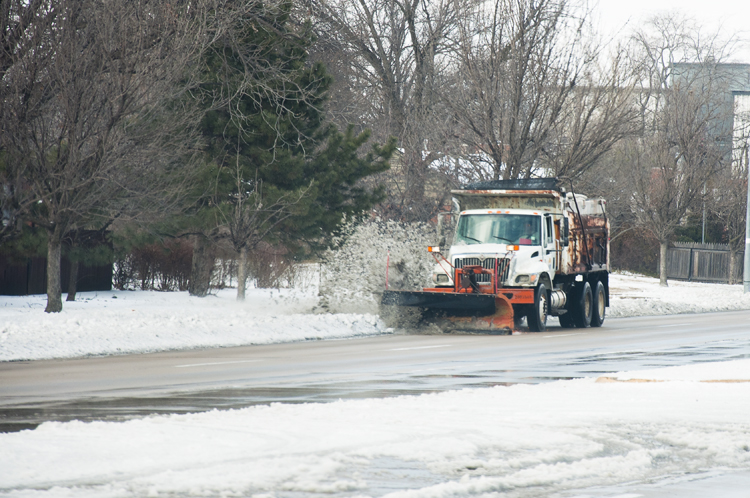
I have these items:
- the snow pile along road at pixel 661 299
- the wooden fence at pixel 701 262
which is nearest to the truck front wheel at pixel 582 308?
the snow pile along road at pixel 661 299

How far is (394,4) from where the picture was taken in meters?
40.9

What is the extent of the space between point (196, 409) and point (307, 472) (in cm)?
351

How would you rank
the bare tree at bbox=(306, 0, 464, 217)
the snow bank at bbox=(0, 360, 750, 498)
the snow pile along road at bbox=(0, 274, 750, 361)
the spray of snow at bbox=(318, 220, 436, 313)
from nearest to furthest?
the snow bank at bbox=(0, 360, 750, 498) → the snow pile along road at bbox=(0, 274, 750, 361) → the spray of snow at bbox=(318, 220, 436, 313) → the bare tree at bbox=(306, 0, 464, 217)

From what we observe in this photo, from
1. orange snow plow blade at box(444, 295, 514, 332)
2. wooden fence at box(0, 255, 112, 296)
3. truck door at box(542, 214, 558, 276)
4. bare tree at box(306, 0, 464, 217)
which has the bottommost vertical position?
orange snow plow blade at box(444, 295, 514, 332)

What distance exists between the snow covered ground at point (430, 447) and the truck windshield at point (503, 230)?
1087cm

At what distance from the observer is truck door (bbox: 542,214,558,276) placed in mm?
23047

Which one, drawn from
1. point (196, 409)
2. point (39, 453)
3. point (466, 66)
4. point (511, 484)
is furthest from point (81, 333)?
point (466, 66)

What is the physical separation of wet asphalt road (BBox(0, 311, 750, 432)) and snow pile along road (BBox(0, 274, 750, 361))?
88 centimetres

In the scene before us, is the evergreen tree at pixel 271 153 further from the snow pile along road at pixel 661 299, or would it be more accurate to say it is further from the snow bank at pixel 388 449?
the snow bank at pixel 388 449

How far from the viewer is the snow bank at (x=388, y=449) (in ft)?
20.4

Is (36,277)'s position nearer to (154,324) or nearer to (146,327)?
(154,324)

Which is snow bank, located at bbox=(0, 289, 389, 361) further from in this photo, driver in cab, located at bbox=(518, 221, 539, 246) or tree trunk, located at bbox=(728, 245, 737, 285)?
tree trunk, located at bbox=(728, 245, 737, 285)

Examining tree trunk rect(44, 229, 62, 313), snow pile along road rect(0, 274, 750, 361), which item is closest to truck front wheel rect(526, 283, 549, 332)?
snow pile along road rect(0, 274, 750, 361)

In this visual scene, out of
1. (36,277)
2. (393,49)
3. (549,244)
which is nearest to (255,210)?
(36,277)
